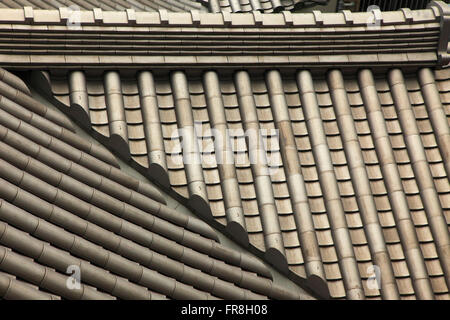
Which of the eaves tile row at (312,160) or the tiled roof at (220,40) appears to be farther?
the tiled roof at (220,40)

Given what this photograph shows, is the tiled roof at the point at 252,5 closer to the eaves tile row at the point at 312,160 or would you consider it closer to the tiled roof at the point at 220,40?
the tiled roof at the point at 220,40

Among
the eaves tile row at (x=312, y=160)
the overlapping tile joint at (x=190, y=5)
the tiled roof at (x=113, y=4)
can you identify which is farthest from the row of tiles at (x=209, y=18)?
the overlapping tile joint at (x=190, y=5)

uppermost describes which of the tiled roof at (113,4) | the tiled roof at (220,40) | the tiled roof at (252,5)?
the tiled roof at (252,5)

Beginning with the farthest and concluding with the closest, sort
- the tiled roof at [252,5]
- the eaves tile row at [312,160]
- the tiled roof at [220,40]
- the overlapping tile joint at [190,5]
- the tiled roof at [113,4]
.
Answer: the tiled roof at [252,5], the overlapping tile joint at [190,5], the tiled roof at [113,4], the tiled roof at [220,40], the eaves tile row at [312,160]

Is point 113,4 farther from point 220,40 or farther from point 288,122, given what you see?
point 288,122

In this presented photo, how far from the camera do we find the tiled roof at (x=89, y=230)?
2853 cm

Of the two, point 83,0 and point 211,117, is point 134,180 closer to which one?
point 211,117

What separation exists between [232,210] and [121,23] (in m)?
5.57

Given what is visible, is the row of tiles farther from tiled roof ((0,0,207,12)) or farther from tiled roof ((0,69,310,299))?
tiled roof ((0,0,207,12))

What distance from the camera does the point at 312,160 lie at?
33156 mm

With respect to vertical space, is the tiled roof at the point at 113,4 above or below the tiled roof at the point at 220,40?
above

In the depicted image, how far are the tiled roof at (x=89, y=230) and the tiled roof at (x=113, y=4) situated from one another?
5742 millimetres

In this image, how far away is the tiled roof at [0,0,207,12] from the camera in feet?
123

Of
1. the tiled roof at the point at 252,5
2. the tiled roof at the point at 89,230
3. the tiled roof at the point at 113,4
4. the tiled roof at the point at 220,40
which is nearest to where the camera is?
the tiled roof at the point at 89,230
